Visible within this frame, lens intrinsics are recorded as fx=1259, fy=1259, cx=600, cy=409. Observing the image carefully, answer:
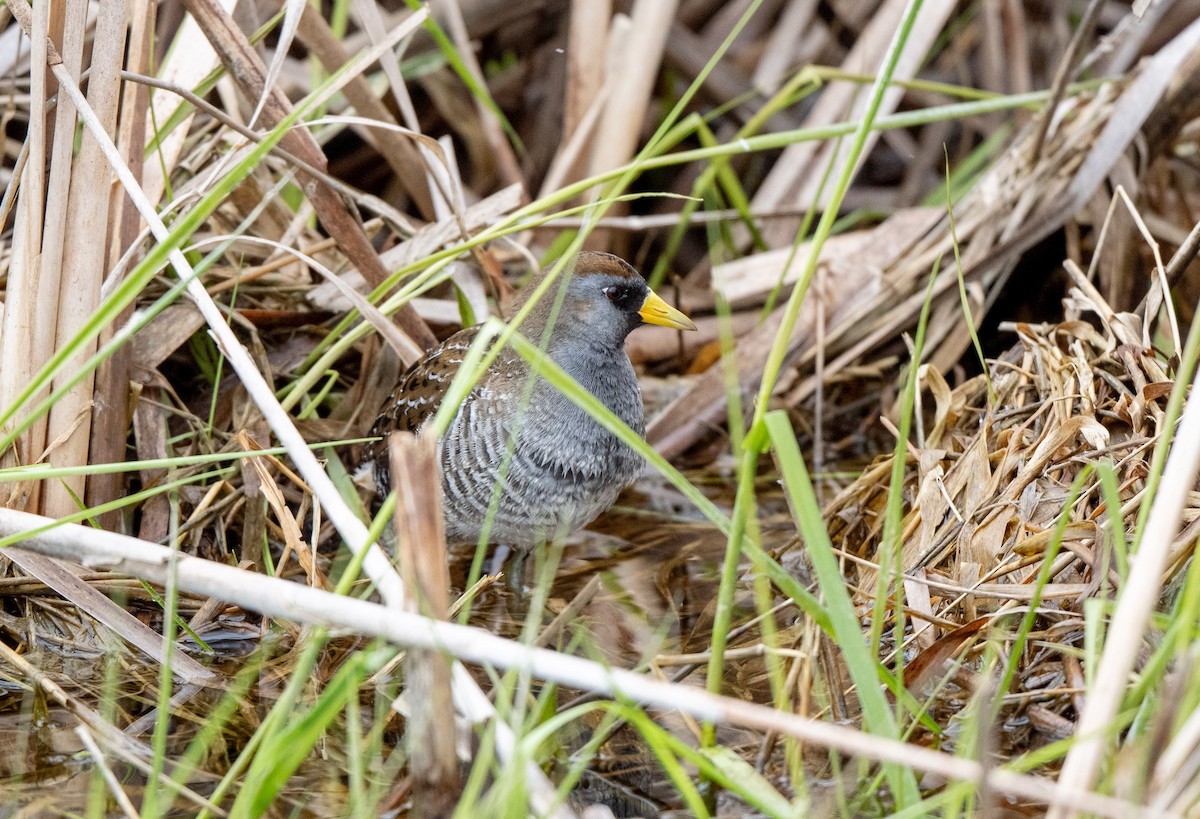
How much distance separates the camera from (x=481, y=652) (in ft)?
4.92

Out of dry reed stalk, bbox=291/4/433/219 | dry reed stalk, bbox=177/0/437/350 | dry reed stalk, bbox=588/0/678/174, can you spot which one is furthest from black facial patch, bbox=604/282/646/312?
dry reed stalk, bbox=588/0/678/174

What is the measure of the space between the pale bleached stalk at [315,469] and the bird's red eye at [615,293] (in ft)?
2.57

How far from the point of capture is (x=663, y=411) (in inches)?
143

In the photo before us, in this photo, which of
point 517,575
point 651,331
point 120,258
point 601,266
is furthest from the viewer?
point 651,331

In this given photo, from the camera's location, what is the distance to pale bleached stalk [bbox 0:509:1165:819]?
4.37 feet

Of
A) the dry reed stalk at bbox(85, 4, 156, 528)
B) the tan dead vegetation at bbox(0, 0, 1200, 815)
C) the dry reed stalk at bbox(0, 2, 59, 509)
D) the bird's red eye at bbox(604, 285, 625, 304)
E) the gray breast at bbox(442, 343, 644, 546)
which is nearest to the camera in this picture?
the tan dead vegetation at bbox(0, 0, 1200, 815)

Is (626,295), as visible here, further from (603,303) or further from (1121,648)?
(1121,648)

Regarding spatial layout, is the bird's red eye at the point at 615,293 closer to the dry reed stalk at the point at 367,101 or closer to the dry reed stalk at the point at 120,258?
the dry reed stalk at the point at 367,101

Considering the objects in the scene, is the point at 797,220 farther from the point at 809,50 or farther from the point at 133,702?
the point at 133,702

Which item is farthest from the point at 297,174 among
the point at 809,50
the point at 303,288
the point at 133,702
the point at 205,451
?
the point at 809,50

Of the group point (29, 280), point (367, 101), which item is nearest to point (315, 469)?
point (29, 280)

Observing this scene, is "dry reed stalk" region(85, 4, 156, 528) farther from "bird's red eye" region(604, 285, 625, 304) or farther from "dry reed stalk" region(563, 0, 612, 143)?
"dry reed stalk" region(563, 0, 612, 143)

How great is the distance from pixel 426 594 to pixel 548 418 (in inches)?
50.7

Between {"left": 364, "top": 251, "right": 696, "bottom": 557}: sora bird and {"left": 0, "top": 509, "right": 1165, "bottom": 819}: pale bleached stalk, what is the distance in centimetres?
111
